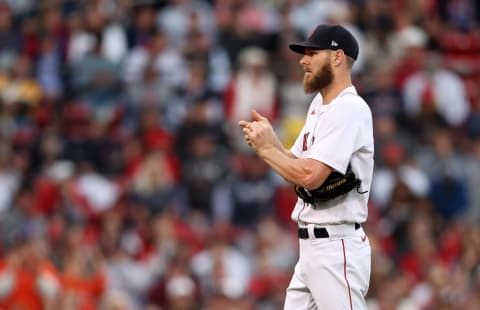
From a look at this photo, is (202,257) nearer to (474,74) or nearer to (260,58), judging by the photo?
(260,58)

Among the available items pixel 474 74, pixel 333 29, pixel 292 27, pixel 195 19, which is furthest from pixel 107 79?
pixel 333 29

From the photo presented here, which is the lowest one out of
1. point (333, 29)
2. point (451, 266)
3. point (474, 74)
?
point (451, 266)

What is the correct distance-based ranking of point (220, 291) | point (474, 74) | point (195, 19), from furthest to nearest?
1. point (195, 19)
2. point (474, 74)
3. point (220, 291)

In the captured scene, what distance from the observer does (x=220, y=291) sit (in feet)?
37.5

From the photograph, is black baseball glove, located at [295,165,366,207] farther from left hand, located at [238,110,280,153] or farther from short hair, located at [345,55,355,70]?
short hair, located at [345,55,355,70]

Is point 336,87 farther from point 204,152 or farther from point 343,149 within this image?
point 204,152

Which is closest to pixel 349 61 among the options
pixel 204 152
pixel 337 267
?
pixel 337 267

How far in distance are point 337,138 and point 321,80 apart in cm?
38

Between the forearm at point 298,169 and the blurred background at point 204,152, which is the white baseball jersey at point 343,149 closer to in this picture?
the forearm at point 298,169

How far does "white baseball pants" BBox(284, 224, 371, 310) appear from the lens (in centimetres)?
618

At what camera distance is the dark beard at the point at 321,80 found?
20.6 ft

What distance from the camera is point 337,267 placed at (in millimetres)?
6172

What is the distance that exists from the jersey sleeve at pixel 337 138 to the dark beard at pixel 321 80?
0.17 metres

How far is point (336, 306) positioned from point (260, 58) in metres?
7.90
